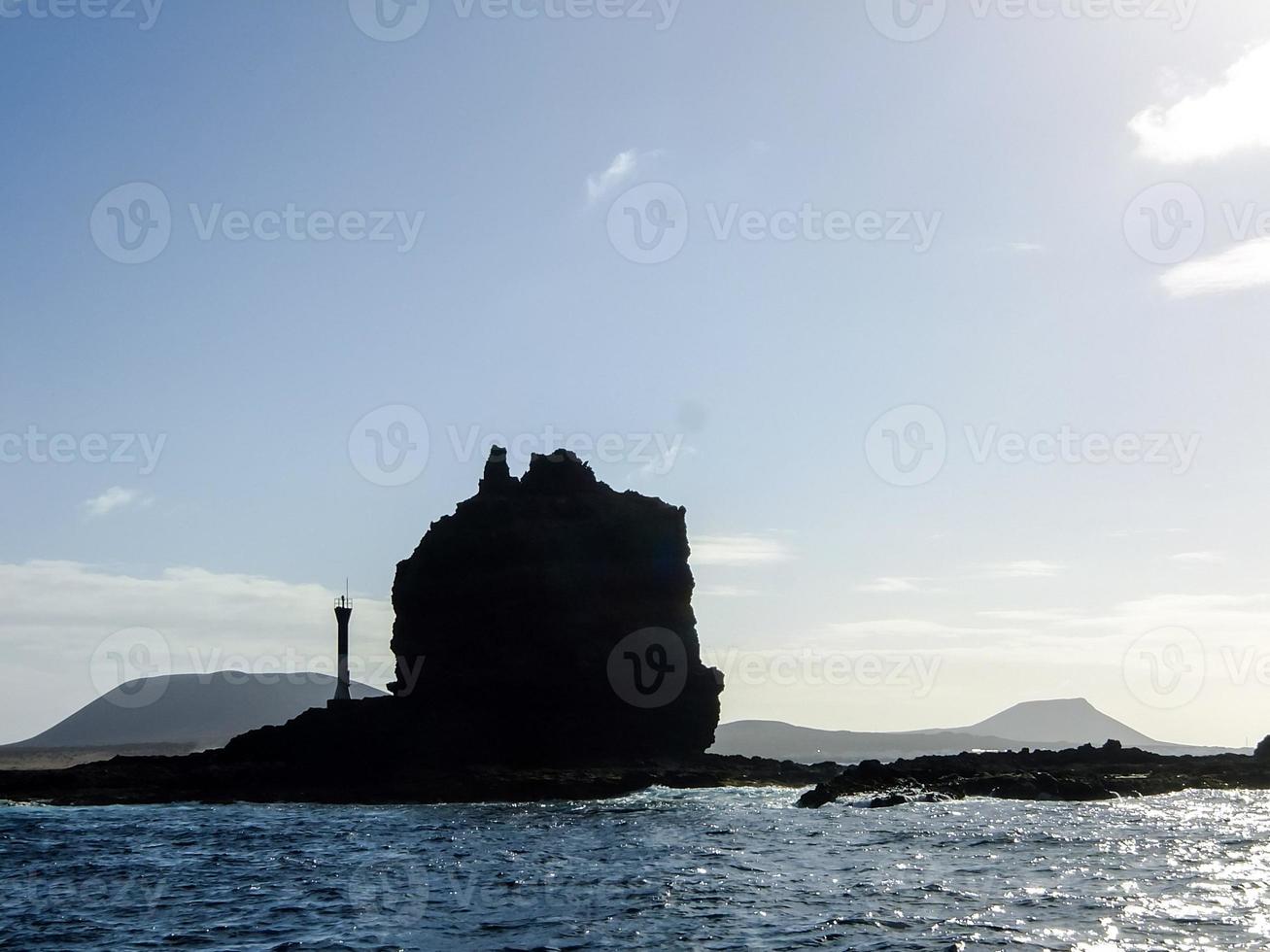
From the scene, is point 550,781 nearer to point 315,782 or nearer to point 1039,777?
point 315,782

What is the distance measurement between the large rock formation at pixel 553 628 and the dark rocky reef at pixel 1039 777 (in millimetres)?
17408

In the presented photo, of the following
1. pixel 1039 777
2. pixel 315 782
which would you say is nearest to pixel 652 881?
pixel 1039 777

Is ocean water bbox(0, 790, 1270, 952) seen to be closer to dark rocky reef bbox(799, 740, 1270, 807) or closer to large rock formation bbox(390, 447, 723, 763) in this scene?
dark rocky reef bbox(799, 740, 1270, 807)

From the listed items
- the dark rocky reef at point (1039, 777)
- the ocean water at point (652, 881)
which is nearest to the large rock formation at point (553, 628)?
the dark rocky reef at point (1039, 777)

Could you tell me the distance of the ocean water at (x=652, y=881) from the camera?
977 inches

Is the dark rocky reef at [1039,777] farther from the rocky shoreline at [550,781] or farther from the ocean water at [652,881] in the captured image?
the ocean water at [652,881]

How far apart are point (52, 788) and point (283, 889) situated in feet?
145

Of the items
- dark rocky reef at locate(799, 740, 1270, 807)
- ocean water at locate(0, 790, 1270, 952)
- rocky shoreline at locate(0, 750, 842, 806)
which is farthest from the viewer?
rocky shoreline at locate(0, 750, 842, 806)

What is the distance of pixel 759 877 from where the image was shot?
32.8 m

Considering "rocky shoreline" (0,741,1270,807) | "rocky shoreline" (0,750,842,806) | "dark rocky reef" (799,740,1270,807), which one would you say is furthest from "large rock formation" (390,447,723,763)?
"dark rocky reef" (799,740,1270,807)

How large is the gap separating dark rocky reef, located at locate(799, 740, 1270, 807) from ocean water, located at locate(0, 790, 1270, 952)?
27.1 feet

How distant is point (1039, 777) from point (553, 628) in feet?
109

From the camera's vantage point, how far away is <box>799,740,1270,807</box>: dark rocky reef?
61250mm

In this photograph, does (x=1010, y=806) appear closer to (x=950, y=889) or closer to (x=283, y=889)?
(x=950, y=889)
